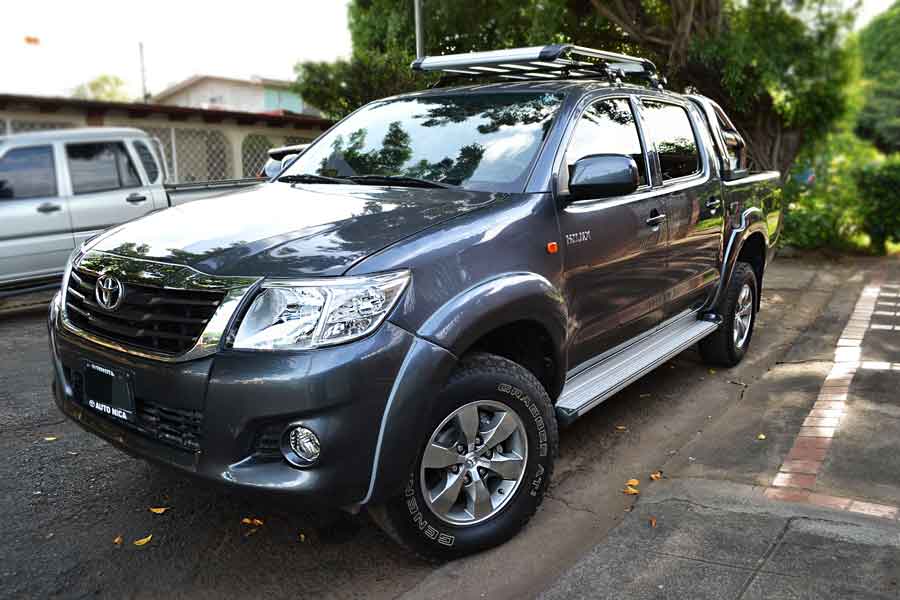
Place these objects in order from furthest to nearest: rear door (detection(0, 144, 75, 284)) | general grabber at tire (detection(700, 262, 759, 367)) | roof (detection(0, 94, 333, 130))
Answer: roof (detection(0, 94, 333, 130)) < rear door (detection(0, 144, 75, 284)) < general grabber at tire (detection(700, 262, 759, 367))

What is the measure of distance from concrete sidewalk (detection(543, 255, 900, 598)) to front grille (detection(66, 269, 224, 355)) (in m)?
1.58

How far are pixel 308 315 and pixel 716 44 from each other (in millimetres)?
9925

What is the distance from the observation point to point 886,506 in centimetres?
344

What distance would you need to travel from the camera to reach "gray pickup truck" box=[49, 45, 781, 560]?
266 centimetres

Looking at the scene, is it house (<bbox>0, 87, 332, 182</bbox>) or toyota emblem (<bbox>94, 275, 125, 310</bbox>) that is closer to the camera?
toyota emblem (<bbox>94, 275, 125, 310</bbox>)

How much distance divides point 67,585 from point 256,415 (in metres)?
1.12

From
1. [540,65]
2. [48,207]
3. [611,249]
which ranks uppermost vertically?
[540,65]

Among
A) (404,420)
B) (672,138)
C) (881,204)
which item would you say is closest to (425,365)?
(404,420)

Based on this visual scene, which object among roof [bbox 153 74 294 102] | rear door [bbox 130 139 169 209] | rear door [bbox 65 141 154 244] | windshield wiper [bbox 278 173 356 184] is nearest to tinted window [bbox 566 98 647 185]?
windshield wiper [bbox 278 173 356 184]

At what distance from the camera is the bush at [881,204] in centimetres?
1127

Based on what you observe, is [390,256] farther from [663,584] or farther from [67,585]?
[67,585]

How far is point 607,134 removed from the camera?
Answer: 4.17m

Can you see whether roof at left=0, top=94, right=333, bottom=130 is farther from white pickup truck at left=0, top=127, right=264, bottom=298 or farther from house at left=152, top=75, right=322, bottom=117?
house at left=152, top=75, right=322, bottom=117

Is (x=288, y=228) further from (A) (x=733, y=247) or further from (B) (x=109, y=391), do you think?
(A) (x=733, y=247)
